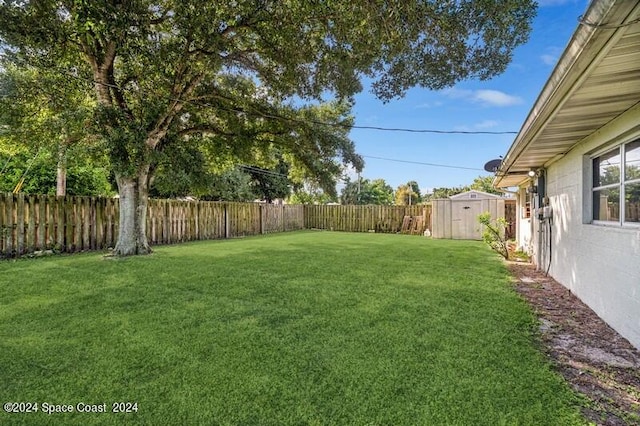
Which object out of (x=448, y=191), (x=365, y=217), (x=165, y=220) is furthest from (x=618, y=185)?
(x=448, y=191)

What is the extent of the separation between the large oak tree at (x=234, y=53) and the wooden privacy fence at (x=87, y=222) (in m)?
1.52

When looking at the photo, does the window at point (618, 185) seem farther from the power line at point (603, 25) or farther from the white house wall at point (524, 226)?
the white house wall at point (524, 226)

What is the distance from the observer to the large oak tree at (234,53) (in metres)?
5.33

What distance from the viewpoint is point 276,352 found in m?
2.67

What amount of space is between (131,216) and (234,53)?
4320mm

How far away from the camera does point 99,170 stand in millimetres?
12203

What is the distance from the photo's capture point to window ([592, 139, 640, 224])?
331 centimetres

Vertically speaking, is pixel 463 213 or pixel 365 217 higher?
pixel 463 213

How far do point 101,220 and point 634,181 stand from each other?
10.4 metres

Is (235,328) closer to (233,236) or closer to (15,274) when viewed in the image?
(15,274)

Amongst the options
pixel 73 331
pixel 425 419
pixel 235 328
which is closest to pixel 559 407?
pixel 425 419

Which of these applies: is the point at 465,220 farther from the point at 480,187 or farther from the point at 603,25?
the point at 480,187

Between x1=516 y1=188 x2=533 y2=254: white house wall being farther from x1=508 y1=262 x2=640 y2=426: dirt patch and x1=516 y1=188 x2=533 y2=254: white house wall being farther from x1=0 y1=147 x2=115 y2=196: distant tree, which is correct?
x1=0 y1=147 x2=115 y2=196: distant tree

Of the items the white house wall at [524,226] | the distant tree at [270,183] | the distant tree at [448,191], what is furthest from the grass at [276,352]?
the distant tree at [448,191]
